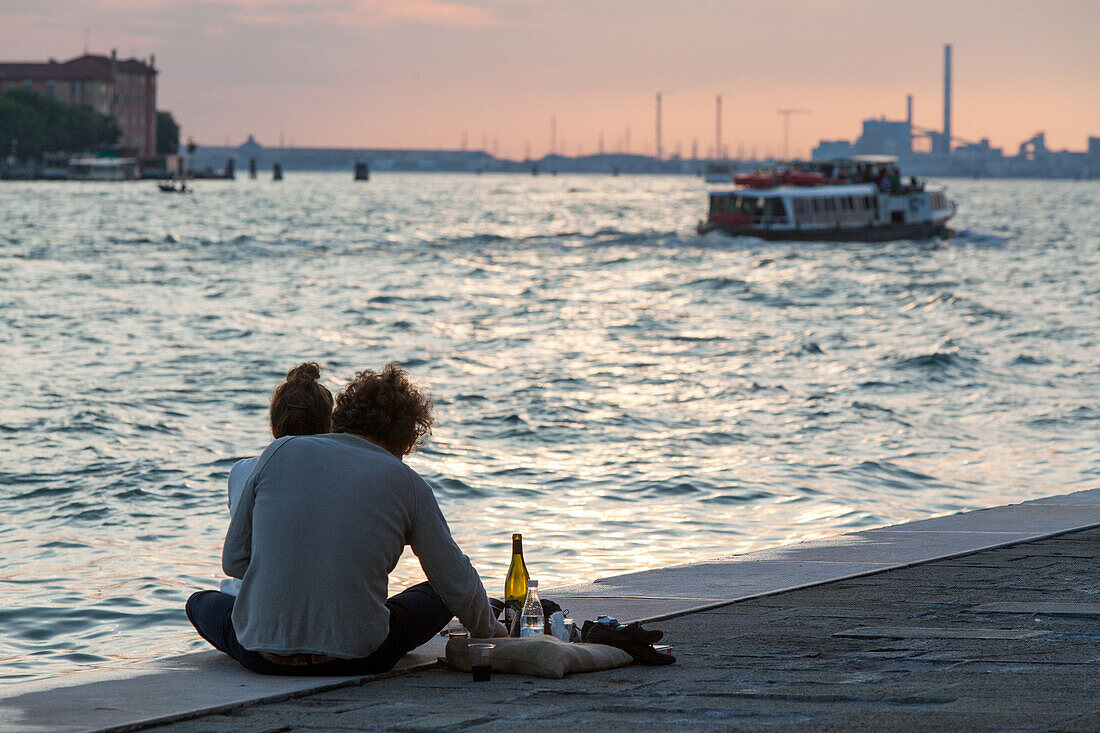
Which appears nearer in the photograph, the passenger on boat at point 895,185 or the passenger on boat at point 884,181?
the passenger on boat at point 884,181

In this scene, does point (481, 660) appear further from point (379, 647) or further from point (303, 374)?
point (303, 374)

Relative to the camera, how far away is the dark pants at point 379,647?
506cm

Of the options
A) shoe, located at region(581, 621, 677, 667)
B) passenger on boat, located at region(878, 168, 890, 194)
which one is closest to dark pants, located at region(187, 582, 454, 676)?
shoe, located at region(581, 621, 677, 667)

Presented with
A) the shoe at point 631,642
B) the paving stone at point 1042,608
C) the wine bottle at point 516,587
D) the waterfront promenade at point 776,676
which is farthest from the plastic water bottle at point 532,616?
the paving stone at point 1042,608

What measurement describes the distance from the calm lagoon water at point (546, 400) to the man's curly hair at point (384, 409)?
306 centimetres

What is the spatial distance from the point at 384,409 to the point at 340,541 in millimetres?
479

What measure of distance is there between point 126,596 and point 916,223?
56526mm

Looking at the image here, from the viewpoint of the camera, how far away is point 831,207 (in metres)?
60.0

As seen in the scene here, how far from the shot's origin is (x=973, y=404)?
19.6 meters

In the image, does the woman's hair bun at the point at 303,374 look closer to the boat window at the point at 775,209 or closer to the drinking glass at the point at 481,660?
the drinking glass at the point at 481,660


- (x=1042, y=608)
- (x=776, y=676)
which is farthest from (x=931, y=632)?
(x=776, y=676)

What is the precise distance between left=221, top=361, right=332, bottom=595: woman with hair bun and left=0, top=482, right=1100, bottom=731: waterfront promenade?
73 centimetres

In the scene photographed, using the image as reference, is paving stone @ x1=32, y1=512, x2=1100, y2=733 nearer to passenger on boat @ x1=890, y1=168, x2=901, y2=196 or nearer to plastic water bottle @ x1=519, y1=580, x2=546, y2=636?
plastic water bottle @ x1=519, y1=580, x2=546, y2=636

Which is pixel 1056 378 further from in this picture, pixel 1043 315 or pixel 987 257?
pixel 987 257
